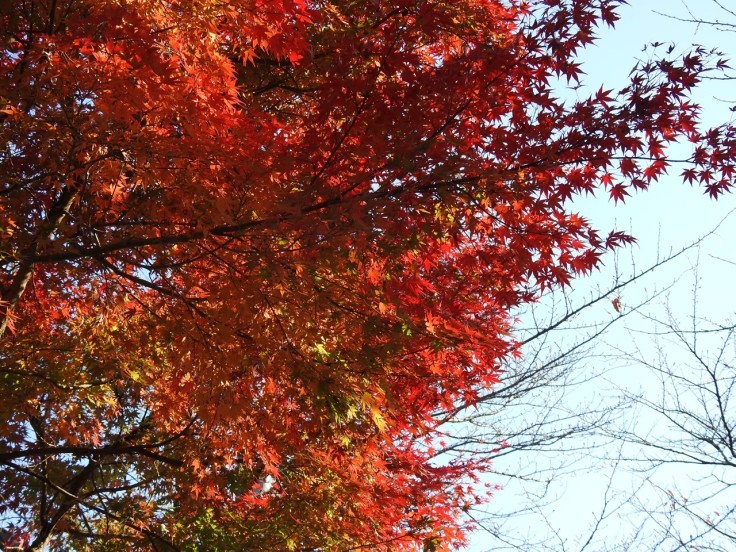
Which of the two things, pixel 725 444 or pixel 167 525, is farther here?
pixel 725 444

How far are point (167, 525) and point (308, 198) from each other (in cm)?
500

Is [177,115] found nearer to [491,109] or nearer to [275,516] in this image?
[491,109]

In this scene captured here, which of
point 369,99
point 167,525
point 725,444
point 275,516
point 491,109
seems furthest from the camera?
point 725,444

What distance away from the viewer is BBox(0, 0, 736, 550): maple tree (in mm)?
3891

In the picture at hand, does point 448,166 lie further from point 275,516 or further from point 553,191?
point 275,516

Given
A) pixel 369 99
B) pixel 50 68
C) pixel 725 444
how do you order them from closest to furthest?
pixel 50 68
pixel 369 99
pixel 725 444

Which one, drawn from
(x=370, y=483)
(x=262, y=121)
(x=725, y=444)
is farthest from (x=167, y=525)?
(x=725, y=444)

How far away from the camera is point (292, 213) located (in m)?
3.57

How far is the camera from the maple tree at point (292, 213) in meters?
3.89

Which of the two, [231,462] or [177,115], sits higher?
[177,115]

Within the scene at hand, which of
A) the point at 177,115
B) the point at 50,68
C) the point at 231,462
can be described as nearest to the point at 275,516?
the point at 231,462

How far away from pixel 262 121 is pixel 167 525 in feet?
16.1

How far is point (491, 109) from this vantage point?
14.9 feet

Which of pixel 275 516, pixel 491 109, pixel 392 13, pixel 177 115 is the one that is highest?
pixel 392 13
